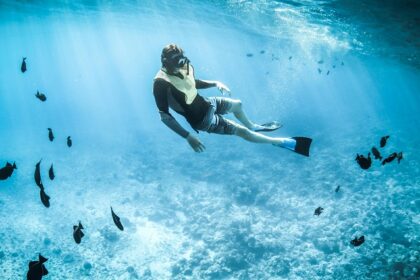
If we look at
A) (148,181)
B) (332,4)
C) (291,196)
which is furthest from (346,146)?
(148,181)

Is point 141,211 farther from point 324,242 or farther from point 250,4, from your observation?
point 250,4

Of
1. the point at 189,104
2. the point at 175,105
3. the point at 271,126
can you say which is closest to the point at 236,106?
the point at 271,126

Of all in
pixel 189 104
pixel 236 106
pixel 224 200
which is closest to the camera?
pixel 189 104

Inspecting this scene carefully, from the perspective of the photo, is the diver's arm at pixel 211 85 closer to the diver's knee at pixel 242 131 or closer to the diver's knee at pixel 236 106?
the diver's knee at pixel 236 106

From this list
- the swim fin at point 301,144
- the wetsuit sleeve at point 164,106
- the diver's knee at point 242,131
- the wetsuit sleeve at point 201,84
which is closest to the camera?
the wetsuit sleeve at point 164,106

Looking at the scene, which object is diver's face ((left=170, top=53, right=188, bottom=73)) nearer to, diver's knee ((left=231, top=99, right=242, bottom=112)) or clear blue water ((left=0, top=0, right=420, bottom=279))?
diver's knee ((left=231, top=99, right=242, bottom=112))

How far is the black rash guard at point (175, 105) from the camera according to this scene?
4855 millimetres

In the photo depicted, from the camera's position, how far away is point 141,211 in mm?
16562

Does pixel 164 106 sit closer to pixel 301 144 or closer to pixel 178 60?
pixel 178 60

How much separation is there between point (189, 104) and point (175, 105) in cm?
30

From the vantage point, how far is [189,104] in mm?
5266

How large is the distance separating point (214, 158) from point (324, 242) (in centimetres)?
1098

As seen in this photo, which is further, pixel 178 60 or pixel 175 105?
pixel 175 105

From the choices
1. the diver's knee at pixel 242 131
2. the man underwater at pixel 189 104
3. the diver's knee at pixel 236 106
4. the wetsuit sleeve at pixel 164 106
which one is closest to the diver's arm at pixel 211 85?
the man underwater at pixel 189 104
